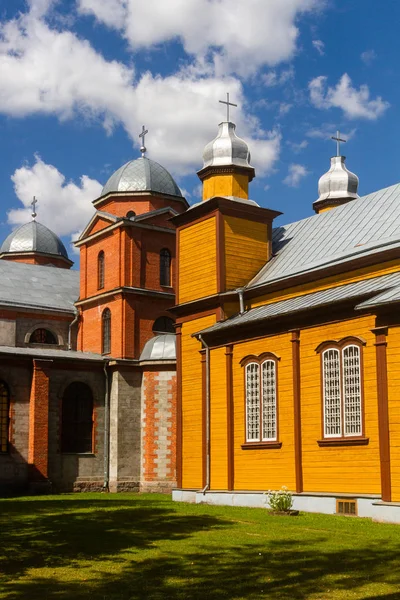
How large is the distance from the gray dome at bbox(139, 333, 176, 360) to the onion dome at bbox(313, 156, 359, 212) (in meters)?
9.46

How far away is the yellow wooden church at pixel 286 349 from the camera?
20531mm

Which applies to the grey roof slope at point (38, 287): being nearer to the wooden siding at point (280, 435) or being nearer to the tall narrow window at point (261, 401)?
the wooden siding at point (280, 435)

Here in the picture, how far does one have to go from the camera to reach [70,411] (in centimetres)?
3662

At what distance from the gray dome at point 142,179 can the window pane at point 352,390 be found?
851 inches

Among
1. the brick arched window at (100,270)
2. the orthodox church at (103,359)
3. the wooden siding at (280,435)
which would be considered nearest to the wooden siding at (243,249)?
the wooden siding at (280,435)

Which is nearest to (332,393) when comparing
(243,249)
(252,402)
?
(252,402)

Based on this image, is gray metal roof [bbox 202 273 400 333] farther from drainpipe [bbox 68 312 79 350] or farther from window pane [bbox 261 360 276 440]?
drainpipe [bbox 68 312 79 350]

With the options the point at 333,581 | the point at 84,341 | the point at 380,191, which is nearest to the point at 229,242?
the point at 380,191

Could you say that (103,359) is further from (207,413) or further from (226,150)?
(226,150)

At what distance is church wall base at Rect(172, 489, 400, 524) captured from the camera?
18.7 meters

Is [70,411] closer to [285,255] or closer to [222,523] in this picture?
[285,255]

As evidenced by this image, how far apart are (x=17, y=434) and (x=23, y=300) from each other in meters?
9.40

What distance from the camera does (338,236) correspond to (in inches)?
1055

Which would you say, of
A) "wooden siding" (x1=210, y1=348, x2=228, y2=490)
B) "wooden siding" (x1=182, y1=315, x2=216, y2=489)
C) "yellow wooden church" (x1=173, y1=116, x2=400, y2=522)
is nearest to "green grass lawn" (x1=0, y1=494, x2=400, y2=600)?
"yellow wooden church" (x1=173, y1=116, x2=400, y2=522)
